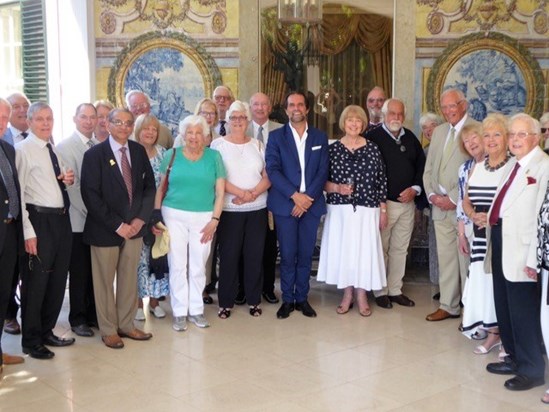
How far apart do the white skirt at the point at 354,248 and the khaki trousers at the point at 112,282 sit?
1.63 m

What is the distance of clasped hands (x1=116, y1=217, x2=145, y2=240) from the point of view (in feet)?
17.5

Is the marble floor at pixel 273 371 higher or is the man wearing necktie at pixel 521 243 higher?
the man wearing necktie at pixel 521 243

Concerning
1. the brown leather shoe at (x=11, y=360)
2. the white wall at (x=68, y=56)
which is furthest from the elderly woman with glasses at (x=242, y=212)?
the white wall at (x=68, y=56)

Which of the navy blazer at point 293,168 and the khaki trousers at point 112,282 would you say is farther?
the navy blazer at point 293,168

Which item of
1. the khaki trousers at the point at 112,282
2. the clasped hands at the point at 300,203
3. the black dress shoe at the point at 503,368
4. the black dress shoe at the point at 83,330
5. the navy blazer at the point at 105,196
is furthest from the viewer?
the clasped hands at the point at 300,203

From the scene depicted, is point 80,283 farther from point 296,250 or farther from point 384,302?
point 384,302

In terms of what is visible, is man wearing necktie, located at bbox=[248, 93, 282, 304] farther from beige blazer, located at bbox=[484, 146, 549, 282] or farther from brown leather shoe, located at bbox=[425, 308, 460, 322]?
beige blazer, located at bbox=[484, 146, 549, 282]

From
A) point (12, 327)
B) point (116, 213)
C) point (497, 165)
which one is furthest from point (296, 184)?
point (12, 327)

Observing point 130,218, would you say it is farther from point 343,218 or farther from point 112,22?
point 112,22

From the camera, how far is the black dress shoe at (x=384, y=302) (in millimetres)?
6498

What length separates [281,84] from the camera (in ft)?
26.8

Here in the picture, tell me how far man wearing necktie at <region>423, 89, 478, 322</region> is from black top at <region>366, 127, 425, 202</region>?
0.77 ft

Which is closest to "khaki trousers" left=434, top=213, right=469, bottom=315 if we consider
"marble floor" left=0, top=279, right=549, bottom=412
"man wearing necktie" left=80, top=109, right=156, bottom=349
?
"marble floor" left=0, top=279, right=549, bottom=412

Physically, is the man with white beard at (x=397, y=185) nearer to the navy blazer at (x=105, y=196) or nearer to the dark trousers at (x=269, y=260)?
the dark trousers at (x=269, y=260)
